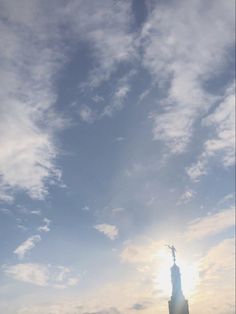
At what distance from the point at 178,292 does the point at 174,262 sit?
6.88 m

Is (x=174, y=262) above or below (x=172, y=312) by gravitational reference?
above

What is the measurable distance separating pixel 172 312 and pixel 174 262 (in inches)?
474

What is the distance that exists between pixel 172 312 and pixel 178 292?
5593mm

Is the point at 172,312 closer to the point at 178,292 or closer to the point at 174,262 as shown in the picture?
the point at 178,292

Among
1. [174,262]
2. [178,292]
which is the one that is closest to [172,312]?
[178,292]

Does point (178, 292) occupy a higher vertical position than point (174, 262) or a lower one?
lower

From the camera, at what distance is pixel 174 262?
288 feet

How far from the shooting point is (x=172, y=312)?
289ft

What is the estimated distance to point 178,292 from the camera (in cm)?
8669
